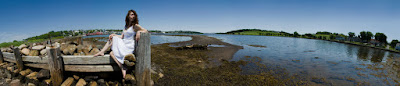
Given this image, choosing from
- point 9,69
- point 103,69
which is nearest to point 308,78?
point 103,69

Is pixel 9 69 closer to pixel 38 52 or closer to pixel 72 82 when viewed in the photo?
pixel 38 52

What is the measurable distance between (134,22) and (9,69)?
271 inches

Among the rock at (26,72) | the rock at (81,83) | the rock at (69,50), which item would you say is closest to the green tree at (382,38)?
the rock at (81,83)

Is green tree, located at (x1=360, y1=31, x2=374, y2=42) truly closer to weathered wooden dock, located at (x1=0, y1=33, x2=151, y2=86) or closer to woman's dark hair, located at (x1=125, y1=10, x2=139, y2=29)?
weathered wooden dock, located at (x1=0, y1=33, x2=151, y2=86)

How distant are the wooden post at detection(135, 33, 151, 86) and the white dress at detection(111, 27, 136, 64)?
0.37 meters

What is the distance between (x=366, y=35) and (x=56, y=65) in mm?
75559

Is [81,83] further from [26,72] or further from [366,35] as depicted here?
[366,35]

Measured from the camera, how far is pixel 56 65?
451 cm

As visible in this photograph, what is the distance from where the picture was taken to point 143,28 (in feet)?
14.7

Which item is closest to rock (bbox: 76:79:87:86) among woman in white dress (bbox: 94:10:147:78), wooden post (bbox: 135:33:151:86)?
woman in white dress (bbox: 94:10:147:78)

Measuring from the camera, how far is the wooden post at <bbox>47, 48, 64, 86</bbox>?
4.35 meters

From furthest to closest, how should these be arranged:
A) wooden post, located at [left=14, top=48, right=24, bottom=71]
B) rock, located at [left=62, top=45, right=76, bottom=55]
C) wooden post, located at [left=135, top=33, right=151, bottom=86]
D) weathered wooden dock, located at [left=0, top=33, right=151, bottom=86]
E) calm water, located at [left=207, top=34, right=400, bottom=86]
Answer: calm water, located at [left=207, top=34, right=400, bottom=86], wooden post, located at [left=14, top=48, right=24, bottom=71], rock, located at [left=62, top=45, right=76, bottom=55], weathered wooden dock, located at [left=0, top=33, right=151, bottom=86], wooden post, located at [left=135, top=33, right=151, bottom=86]

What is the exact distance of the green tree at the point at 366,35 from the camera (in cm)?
4510

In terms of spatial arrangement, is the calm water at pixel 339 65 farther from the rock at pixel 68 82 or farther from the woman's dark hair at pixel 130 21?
the rock at pixel 68 82
